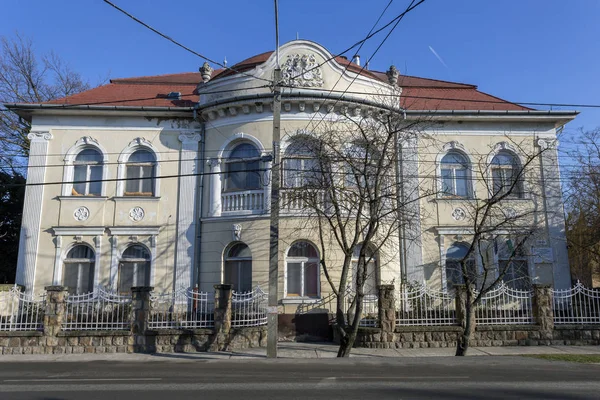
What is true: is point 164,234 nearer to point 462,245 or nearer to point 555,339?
point 462,245

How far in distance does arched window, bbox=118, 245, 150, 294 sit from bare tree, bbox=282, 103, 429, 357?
6.01m

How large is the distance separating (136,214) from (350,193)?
8.32 metres

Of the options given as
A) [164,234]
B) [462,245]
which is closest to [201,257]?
[164,234]

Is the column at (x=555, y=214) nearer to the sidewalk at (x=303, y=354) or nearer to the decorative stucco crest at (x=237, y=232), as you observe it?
the sidewalk at (x=303, y=354)

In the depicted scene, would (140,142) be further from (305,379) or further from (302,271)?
(305,379)

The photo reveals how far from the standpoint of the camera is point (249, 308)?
14.1 metres

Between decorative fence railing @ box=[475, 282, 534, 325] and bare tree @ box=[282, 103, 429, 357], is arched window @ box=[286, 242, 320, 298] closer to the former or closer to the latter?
bare tree @ box=[282, 103, 429, 357]

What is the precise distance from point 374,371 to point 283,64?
1070 cm

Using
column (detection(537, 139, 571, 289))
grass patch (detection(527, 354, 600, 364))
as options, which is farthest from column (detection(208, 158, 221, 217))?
column (detection(537, 139, 571, 289))

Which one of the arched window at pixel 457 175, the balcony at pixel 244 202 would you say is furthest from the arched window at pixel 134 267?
the arched window at pixel 457 175

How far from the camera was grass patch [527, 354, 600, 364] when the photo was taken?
11109 millimetres

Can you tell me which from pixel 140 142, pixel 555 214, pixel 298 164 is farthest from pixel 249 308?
pixel 555 214

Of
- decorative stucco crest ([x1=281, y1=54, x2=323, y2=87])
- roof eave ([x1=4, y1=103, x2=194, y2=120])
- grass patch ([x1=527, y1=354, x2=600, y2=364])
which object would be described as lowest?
grass patch ([x1=527, y1=354, x2=600, y2=364])

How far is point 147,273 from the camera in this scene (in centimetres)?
1705
